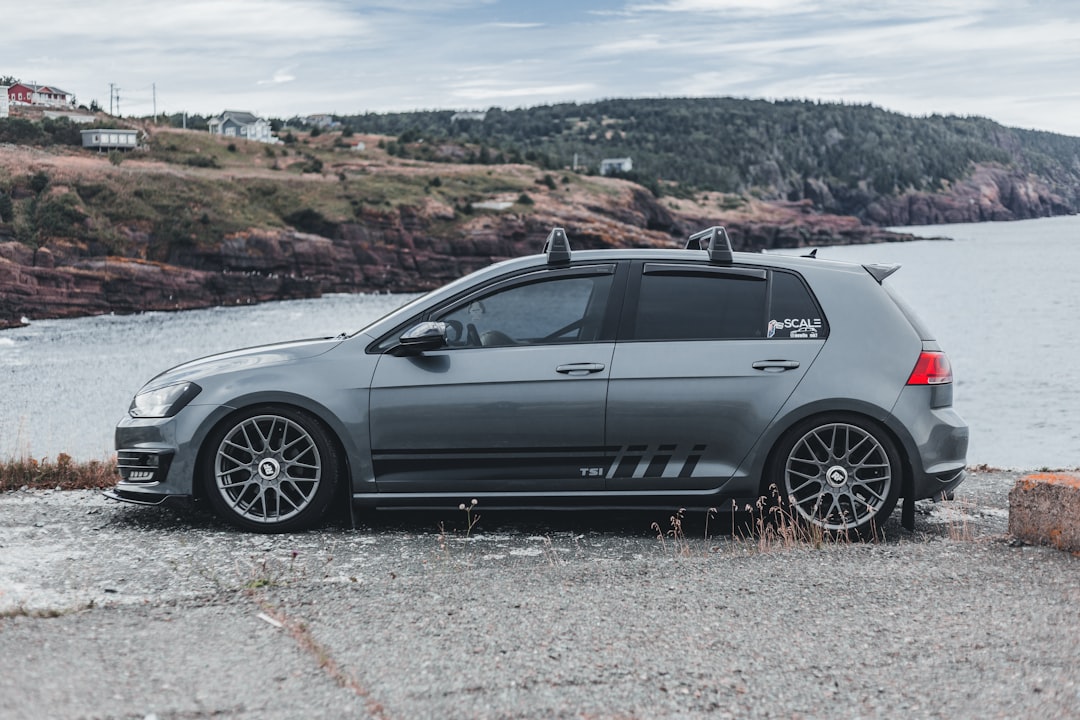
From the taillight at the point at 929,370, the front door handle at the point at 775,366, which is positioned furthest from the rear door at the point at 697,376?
the taillight at the point at 929,370

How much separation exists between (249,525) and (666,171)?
147m

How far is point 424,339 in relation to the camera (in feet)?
20.1

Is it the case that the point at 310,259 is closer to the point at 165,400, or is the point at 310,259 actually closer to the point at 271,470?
the point at 165,400

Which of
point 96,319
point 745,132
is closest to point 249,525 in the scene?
point 96,319

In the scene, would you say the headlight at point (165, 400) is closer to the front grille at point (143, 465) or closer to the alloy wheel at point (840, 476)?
the front grille at point (143, 465)

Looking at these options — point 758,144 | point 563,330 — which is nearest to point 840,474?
point 563,330

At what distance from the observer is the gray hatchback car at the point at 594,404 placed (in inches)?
241

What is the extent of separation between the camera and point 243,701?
368cm

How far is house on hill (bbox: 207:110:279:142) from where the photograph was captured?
4828 inches

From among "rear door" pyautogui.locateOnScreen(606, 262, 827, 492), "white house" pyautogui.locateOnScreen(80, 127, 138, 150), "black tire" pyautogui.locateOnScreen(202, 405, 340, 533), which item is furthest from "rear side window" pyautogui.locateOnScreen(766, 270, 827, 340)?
"white house" pyautogui.locateOnScreen(80, 127, 138, 150)

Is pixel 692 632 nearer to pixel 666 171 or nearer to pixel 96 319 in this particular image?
pixel 96 319

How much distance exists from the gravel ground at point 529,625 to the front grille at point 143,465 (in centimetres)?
37

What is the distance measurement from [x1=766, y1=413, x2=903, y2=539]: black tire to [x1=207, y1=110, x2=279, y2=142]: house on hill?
398 feet

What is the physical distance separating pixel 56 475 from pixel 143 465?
105 inches
